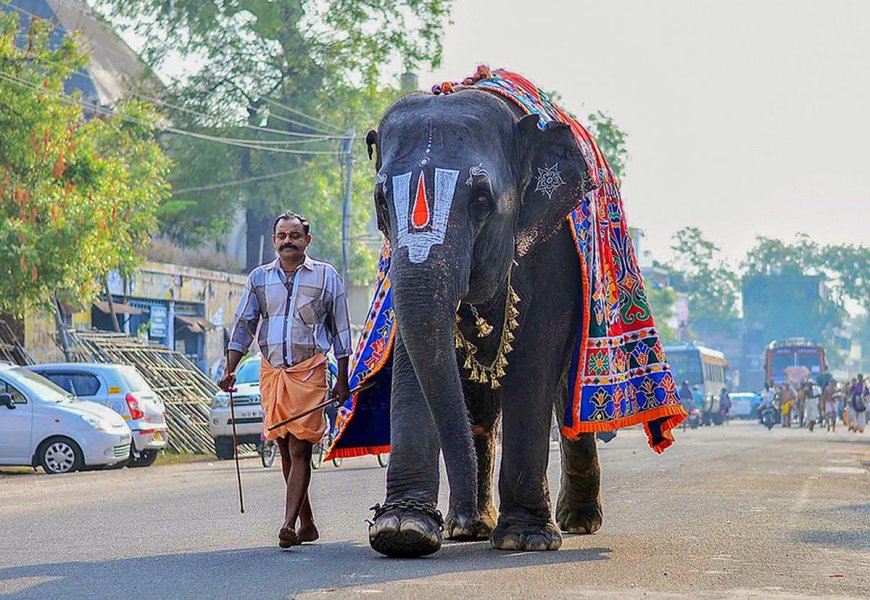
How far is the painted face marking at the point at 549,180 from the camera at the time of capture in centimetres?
887

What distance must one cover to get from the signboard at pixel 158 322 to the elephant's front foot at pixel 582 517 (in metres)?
30.1

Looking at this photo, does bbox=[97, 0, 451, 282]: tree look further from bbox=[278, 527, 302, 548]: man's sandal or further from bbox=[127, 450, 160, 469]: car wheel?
bbox=[278, 527, 302, 548]: man's sandal

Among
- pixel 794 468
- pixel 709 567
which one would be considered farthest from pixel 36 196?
pixel 709 567

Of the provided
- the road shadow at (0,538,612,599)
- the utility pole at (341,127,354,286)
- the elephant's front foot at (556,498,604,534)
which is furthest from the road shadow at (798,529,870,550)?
the utility pole at (341,127,354,286)

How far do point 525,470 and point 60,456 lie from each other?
46.9 ft

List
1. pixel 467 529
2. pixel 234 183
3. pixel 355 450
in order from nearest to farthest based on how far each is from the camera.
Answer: pixel 467 529, pixel 355 450, pixel 234 183

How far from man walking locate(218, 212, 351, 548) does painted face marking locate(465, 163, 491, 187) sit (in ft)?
4.12

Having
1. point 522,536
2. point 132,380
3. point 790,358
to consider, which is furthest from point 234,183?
point 522,536

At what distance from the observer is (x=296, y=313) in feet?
29.7

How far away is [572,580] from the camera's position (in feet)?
24.6

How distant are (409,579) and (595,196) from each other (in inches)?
126

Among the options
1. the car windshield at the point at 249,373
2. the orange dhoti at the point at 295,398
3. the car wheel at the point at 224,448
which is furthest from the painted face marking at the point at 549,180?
the car windshield at the point at 249,373

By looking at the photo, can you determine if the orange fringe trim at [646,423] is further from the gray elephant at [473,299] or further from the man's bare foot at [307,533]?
the man's bare foot at [307,533]

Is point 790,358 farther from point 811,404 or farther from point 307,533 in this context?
point 307,533
